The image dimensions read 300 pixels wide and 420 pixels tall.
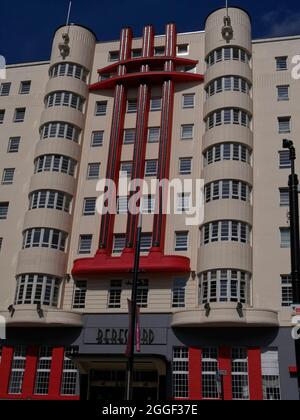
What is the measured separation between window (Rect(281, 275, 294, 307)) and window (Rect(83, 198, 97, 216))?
16.9m

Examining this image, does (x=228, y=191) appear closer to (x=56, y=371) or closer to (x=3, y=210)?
(x=56, y=371)

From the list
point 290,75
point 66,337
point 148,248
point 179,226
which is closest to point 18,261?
point 66,337

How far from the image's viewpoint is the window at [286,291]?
3669 centimetres

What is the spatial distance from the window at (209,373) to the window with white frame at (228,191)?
39.0ft

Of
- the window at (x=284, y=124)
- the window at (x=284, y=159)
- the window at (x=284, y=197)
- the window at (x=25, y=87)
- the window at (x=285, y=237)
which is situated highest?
the window at (x=25, y=87)

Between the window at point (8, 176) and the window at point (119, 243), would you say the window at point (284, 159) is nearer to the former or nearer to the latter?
the window at point (119, 243)

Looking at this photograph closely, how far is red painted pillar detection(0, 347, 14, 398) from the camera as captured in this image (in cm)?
3772

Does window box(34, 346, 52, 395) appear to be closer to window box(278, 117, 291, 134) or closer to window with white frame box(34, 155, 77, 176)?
window with white frame box(34, 155, 77, 176)

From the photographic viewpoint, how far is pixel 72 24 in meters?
50.5

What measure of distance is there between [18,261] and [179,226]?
540 inches

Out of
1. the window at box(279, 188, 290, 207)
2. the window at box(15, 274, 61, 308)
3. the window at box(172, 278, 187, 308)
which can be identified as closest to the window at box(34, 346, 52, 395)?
the window at box(15, 274, 61, 308)

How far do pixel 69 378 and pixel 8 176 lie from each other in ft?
64.7

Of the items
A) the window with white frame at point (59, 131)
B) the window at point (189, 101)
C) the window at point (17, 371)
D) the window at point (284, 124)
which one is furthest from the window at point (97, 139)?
the window at point (17, 371)
